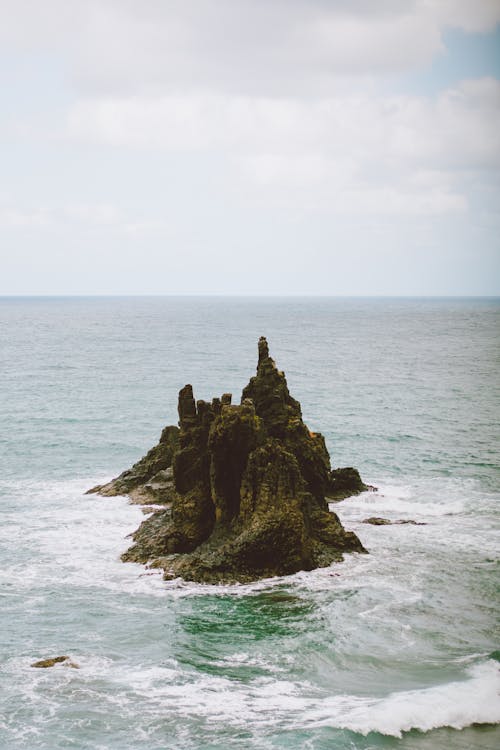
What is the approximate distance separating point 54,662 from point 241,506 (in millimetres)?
10931

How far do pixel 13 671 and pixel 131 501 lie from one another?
61.8 ft

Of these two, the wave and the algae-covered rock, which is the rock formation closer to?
the algae-covered rock

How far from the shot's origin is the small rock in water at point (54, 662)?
25.0 meters

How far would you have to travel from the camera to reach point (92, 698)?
75.5 ft

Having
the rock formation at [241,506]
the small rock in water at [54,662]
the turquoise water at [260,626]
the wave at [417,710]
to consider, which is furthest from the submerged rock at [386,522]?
the small rock in water at [54,662]

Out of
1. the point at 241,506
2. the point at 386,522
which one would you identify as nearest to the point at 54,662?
the point at 241,506

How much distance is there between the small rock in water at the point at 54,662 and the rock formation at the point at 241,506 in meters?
7.34

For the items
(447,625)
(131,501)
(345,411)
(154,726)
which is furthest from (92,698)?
(345,411)

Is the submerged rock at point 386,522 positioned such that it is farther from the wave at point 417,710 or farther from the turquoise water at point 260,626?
the wave at point 417,710

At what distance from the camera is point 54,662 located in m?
25.1

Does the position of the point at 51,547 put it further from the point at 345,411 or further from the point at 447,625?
the point at 345,411

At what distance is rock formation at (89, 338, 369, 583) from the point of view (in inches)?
1264

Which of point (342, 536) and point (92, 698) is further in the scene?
point (342, 536)

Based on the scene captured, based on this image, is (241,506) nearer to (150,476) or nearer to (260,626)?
(260,626)
